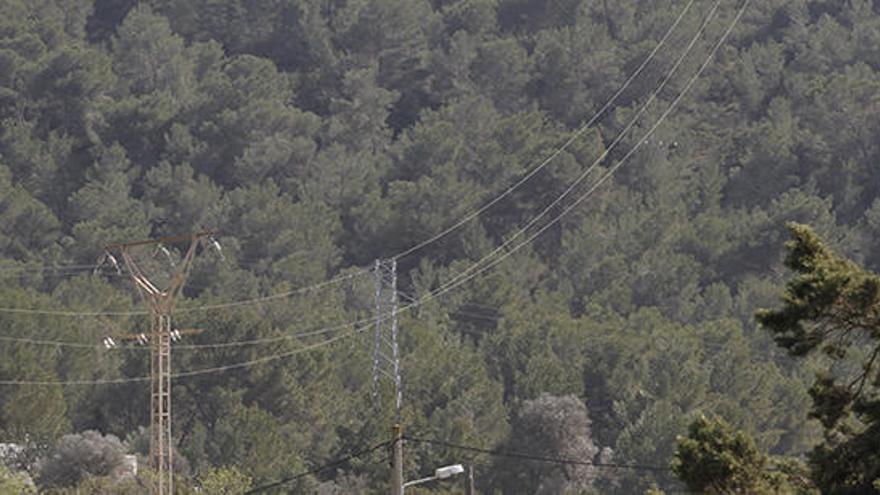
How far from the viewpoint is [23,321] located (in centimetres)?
6119

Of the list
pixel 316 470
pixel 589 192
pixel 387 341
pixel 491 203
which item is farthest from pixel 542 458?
pixel 589 192

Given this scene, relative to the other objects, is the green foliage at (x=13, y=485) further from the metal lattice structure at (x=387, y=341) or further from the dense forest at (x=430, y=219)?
the metal lattice structure at (x=387, y=341)

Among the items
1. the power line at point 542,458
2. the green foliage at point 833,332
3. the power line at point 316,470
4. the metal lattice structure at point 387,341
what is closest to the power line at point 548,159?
the metal lattice structure at point 387,341

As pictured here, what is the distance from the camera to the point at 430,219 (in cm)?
8388

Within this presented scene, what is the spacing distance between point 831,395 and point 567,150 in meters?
69.3

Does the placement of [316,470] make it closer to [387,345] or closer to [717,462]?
[387,345]

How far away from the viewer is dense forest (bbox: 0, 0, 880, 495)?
58438 millimetres

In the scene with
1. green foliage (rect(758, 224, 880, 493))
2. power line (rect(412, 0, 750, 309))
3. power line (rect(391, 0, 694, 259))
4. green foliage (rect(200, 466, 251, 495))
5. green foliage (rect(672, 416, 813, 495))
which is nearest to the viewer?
green foliage (rect(758, 224, 880, 493))

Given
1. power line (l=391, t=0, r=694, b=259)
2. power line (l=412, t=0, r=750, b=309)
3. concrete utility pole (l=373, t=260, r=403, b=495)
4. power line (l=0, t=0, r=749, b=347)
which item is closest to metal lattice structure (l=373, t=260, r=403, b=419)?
concrete utility pole (l=373, t=260, r=403, b=495)

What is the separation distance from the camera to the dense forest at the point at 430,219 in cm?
5844

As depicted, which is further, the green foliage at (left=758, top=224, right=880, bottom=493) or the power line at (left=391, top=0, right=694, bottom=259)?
the power line at (left=391, top=0, right=694, bottom=259)

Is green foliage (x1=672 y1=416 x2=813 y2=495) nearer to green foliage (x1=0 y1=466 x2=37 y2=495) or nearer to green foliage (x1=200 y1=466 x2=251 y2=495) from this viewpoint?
green foliage (x1=0 y1=466 x2=37 y2=495)

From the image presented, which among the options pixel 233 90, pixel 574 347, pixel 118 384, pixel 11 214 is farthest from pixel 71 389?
pixel 233 90

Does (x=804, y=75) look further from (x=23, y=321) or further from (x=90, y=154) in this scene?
(x=23, y=321)
